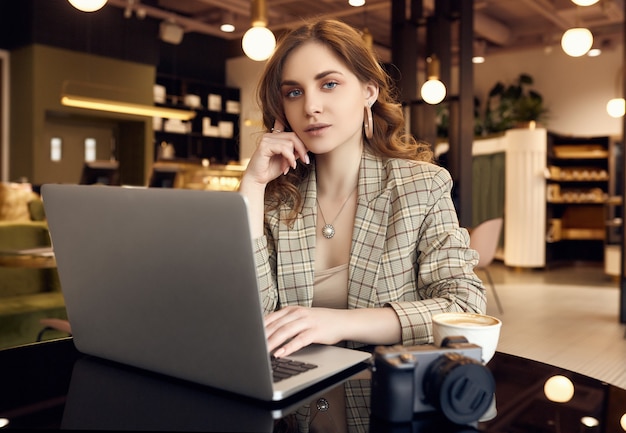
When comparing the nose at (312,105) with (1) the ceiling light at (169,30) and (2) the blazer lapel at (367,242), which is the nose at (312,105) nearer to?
(2) the blazer lapel at (367,242)

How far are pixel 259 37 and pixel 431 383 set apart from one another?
4238mm

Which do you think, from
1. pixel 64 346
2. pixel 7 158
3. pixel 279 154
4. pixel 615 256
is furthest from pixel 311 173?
pixel 7 158

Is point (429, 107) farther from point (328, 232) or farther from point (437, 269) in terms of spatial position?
point (437, 269)

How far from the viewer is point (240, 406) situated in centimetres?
76

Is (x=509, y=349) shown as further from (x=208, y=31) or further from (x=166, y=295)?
(x=208, y=31)

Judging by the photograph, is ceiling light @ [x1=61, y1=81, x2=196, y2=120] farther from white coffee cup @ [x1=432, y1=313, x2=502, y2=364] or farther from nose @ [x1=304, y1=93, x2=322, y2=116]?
white coffee cup @ [x1=432, y1=313, x2=502, y2=364]

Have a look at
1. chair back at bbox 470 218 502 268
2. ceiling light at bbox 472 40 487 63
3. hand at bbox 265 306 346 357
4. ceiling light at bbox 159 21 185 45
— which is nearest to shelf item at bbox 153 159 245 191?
ceiling light at bbox 159 21 185 45

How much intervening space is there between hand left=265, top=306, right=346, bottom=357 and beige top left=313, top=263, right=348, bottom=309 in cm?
34

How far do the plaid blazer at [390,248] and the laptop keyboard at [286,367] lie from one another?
1.44 feet

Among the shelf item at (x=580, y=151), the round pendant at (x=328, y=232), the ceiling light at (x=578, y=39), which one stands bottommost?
the round pendant at (x=328, y=232)

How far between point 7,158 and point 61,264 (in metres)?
9.09

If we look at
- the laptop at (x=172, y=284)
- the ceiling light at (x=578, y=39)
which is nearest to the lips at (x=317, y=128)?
the laptop at (x=172, y=284)

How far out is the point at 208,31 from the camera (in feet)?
33.2

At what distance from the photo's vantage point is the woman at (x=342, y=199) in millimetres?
1342
